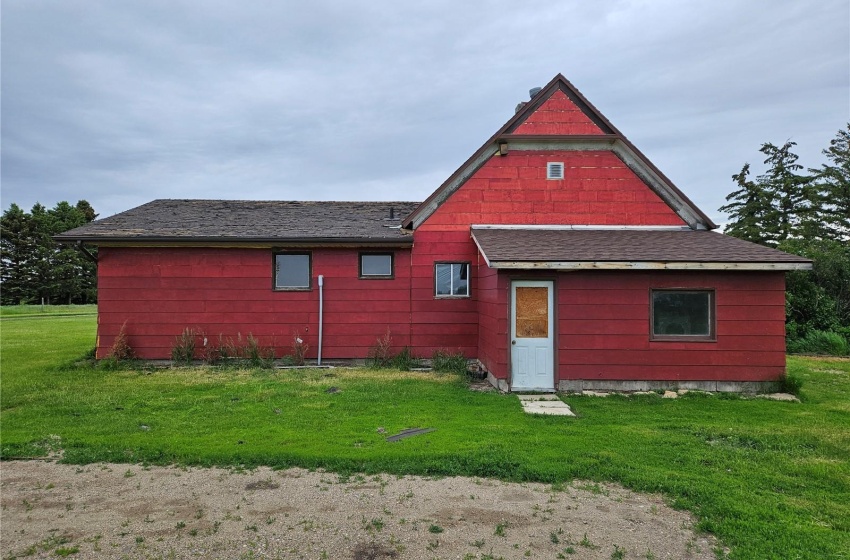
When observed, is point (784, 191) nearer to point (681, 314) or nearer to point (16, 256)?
point (681, 314)

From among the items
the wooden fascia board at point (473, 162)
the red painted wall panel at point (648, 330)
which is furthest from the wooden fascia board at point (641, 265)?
the wooden fascia board at point (473, 162)

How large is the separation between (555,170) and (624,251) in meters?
3.19

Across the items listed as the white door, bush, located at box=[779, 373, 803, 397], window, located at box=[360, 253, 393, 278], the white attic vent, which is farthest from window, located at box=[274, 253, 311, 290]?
bush, located at box=[779, 373, 803, 397]

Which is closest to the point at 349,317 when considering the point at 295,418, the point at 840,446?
the point at 295,418

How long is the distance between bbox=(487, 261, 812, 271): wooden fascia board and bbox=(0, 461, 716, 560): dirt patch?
4.76 metres

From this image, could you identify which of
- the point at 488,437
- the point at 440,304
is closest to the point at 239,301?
the point at 440,304

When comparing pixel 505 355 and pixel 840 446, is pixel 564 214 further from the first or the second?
pixel 840 446

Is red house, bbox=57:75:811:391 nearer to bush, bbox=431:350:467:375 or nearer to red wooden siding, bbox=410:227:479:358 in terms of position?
red wooden siding, bbox=410:227:479:358

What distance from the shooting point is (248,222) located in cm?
1267

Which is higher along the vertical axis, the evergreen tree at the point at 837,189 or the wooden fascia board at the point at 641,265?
the evergreen tree at the point at 837,189

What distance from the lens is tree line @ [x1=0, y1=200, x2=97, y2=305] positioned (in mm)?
44906

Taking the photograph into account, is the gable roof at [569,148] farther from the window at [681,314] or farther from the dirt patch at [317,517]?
the dirt patch at [317,517]

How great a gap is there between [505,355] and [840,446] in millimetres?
4955

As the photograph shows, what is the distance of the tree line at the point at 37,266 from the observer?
1768 inches
